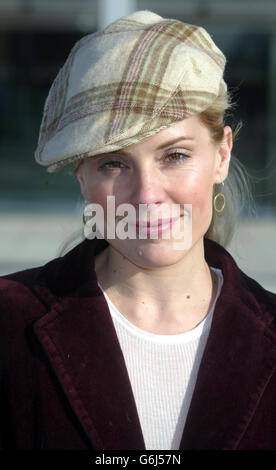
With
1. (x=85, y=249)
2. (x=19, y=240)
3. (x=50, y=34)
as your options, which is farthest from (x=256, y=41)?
(x=85, y=249)

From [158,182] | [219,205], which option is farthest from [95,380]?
[219,205]

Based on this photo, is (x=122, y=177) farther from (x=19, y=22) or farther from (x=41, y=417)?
(x=19, y=22)

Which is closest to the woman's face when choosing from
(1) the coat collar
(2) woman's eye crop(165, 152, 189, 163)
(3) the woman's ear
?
(2) woman's eye crop(165, 152, 189, 163)

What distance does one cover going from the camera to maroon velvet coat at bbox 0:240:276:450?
1.60 metres

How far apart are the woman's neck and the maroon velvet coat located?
74mm

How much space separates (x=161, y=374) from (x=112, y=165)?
0.55 meters

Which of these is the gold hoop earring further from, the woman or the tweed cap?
the tweed cap

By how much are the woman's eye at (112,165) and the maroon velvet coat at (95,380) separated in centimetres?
Answer: 34

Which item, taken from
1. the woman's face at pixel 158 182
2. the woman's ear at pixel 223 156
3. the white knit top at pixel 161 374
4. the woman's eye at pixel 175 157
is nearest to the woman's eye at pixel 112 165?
the woman's face at pixel 158 182

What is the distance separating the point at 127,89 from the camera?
150 cm

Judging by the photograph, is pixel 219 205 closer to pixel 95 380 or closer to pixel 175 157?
pixel 175 157

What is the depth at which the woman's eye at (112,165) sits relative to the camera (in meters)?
1.62

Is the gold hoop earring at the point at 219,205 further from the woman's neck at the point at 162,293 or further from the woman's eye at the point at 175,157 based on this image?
the woman's eye at the point at 175,157
